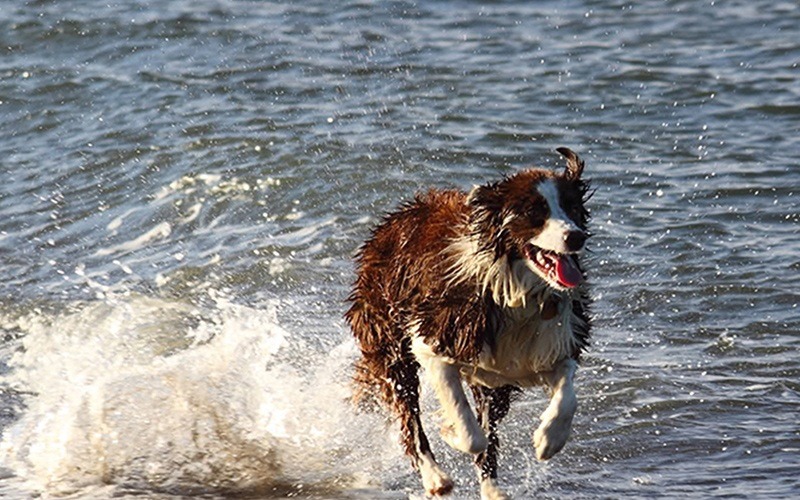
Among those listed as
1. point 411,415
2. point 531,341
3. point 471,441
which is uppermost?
point 531,341

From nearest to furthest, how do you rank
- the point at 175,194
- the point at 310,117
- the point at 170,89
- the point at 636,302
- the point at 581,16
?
1. the point at 636,302
2. the point at 175,194
3. the point at 310,117
4. the point at 170,89
5. the point at 581,16

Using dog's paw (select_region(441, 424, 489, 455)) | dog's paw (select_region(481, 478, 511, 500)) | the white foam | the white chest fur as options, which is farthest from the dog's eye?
the white foam

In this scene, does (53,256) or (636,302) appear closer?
(636,302)

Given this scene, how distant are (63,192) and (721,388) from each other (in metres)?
5.68

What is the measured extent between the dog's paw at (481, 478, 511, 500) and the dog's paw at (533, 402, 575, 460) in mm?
606

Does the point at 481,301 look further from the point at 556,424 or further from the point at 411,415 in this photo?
the point at 411,415

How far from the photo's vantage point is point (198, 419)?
7.16 m

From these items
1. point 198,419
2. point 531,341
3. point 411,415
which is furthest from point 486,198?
point 198,419

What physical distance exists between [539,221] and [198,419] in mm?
2516

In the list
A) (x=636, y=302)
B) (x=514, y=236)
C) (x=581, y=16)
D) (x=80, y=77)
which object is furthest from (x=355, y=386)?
(x=581, y=16)

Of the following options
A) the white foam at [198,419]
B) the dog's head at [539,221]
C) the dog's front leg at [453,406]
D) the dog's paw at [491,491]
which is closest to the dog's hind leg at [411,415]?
the dog's paw at [491,491]

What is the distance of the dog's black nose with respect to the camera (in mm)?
5242

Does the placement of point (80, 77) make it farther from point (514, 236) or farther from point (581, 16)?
point (514, 236)

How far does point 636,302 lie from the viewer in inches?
343
